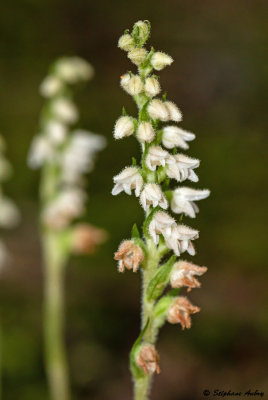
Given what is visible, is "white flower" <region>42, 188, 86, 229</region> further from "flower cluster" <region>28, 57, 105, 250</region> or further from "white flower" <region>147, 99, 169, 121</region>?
"white flower" <region>147, 99, 169, 121</region>

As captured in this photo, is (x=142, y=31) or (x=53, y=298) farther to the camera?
(x=53, y=298)

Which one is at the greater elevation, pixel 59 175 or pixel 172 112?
pixel 59 175

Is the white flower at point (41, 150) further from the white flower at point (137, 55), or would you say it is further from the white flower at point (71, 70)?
the white flower at point (137, 55)

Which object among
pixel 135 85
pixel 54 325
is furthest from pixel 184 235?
pixel 54 325

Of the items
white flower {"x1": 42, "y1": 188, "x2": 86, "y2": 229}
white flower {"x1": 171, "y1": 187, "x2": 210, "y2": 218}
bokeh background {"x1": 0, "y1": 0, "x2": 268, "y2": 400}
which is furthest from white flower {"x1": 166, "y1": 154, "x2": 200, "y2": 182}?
bokeh background {"x1": 0, "y1": 0, "x2": 268, "y2": 400}

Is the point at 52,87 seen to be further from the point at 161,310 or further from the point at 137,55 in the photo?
the point at 161,310

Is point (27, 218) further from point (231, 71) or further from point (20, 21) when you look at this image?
point (20, 21)
